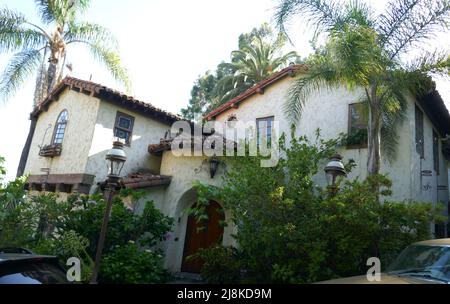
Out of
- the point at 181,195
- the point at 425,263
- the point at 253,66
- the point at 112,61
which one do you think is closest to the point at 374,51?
the point at 425,263

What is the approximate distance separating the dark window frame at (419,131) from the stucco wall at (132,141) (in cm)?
964

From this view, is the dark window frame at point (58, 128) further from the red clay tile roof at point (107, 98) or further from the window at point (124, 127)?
the window at point (124, 127)

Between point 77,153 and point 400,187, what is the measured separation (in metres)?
11.1

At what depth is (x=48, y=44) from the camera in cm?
1453

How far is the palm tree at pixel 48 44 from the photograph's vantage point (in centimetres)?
1374

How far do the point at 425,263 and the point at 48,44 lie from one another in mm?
15769

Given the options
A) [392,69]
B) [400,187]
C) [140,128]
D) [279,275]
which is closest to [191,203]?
[140,128]

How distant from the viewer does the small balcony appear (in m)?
13.2

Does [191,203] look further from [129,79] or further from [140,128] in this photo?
[129,79]

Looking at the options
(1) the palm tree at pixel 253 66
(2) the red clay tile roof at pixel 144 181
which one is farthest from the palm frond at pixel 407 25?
(1) the palm tree at pixel 253 66

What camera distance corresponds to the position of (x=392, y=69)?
8.69 m

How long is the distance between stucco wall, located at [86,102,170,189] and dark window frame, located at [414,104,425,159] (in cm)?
964

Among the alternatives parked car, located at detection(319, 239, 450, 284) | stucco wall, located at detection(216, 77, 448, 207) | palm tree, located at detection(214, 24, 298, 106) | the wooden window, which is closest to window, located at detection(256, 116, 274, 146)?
stucco wall, located at detection(216, 77, 448, 207)
